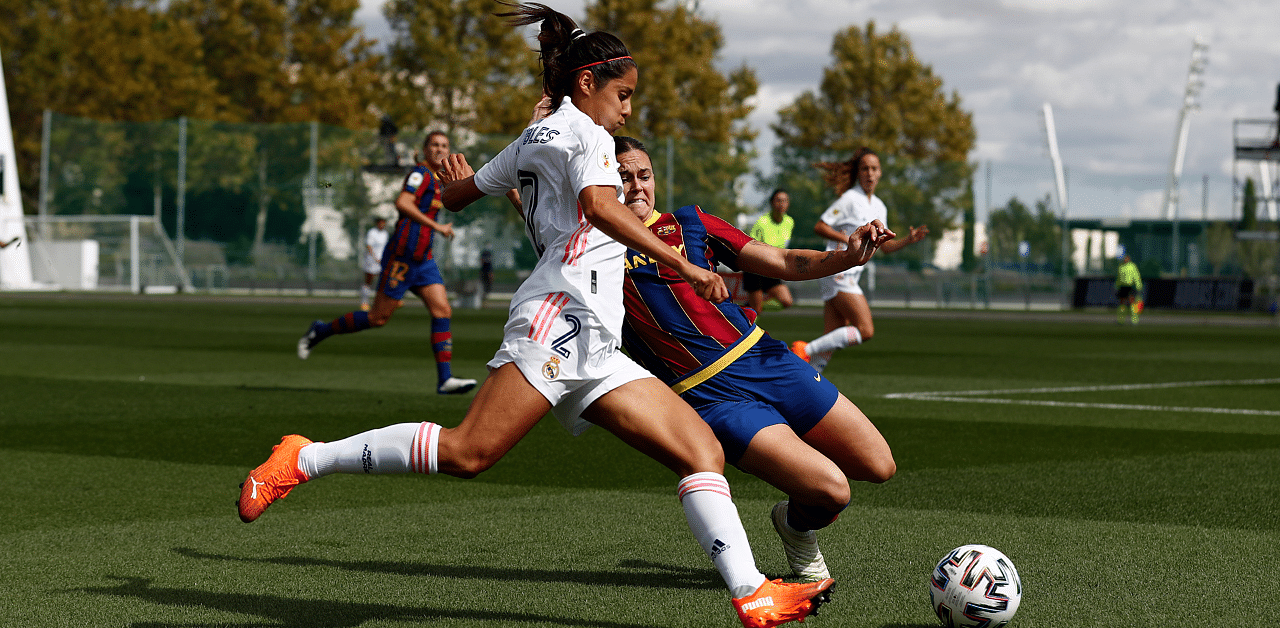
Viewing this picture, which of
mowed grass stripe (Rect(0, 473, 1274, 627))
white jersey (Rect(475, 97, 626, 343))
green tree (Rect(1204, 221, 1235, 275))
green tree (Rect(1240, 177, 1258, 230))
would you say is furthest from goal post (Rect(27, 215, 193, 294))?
white jersey (Rect(475, 97, 626, 343))

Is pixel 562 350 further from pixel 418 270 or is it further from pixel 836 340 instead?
pixel 836 340

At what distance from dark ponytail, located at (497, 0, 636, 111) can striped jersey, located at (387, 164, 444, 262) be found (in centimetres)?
654

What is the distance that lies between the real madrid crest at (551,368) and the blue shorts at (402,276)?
23.5ft

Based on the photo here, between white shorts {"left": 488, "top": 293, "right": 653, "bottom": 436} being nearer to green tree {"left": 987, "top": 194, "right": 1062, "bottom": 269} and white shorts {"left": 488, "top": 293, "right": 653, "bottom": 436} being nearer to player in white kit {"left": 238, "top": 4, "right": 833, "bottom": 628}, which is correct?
player in white kit {"left": 238, "top": 4, "right": 833, "bottom": 628}

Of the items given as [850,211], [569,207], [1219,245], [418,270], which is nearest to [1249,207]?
[1219,245]

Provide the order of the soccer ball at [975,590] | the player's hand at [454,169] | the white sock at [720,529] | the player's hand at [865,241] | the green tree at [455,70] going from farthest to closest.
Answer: the green tree at [455,70]
the player's hand at [454,169]
the soccer ball at [975,590]
the player's hand at [865,241]
the white sock at [720,529]

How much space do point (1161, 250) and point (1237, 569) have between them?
35879mm

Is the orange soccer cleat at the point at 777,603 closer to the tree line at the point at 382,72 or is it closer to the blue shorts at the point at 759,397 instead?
the blue shorts at the point at 759,397

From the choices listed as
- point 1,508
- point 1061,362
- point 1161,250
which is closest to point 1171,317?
point 1161,250

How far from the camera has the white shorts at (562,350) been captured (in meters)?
3.78

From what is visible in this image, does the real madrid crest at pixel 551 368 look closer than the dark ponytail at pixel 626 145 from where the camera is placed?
Yes

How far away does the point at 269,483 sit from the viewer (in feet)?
13.2

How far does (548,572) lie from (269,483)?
120cm

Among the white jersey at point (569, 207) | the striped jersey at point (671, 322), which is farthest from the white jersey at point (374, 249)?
the white jersey at point (569, 207)
